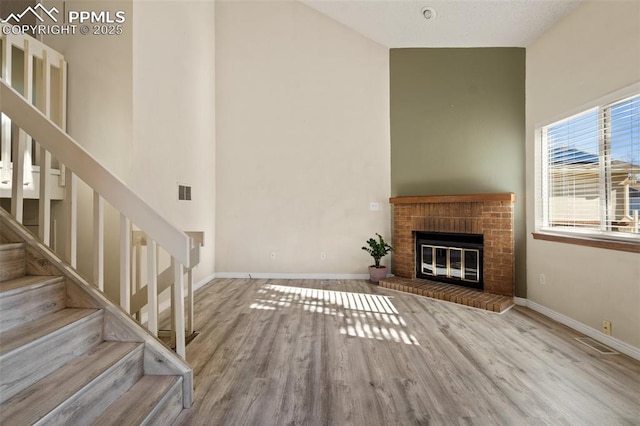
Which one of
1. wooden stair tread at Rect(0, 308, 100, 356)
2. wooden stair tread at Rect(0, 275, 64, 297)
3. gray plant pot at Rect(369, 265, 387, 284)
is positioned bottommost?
gray plant pot at Rect(369, 265, 387, 284)

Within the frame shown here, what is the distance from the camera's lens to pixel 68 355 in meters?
1.47

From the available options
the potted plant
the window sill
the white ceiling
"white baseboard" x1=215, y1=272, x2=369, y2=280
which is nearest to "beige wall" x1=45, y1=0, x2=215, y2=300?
"white baseboard" x1=215, y1=272, x2=369, y2=280

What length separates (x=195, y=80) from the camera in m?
4.27

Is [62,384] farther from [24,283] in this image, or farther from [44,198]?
[44,198]

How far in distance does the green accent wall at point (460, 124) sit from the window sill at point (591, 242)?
43 centimetres

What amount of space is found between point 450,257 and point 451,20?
3221 millimetres

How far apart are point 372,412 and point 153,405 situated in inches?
45.4

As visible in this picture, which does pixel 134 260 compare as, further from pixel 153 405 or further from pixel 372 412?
pixel 372 412

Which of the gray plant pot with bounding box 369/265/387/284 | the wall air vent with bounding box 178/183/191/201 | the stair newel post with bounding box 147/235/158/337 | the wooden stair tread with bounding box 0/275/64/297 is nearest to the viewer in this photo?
the wooden stair tread with bounding box 0/275/64/297

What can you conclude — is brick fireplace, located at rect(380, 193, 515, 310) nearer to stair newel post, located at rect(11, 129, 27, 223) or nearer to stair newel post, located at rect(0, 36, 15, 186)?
stair newel post, located at rect(11, 129, 27, 223)

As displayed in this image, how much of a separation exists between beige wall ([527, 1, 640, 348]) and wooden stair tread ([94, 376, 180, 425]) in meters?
3.45

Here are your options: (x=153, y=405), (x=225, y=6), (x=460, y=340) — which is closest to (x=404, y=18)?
(x=225, y=6)

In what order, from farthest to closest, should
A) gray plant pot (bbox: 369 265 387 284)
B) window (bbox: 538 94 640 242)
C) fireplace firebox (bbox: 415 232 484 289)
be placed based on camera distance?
1. gray plant pot (bbox: 369 265 387 284)
2. fireplace firebox (bbox: 415 232 484 289)
3. window (bbox: 538 94 640 242)

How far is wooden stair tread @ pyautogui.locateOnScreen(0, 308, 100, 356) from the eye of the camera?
1.28 m
